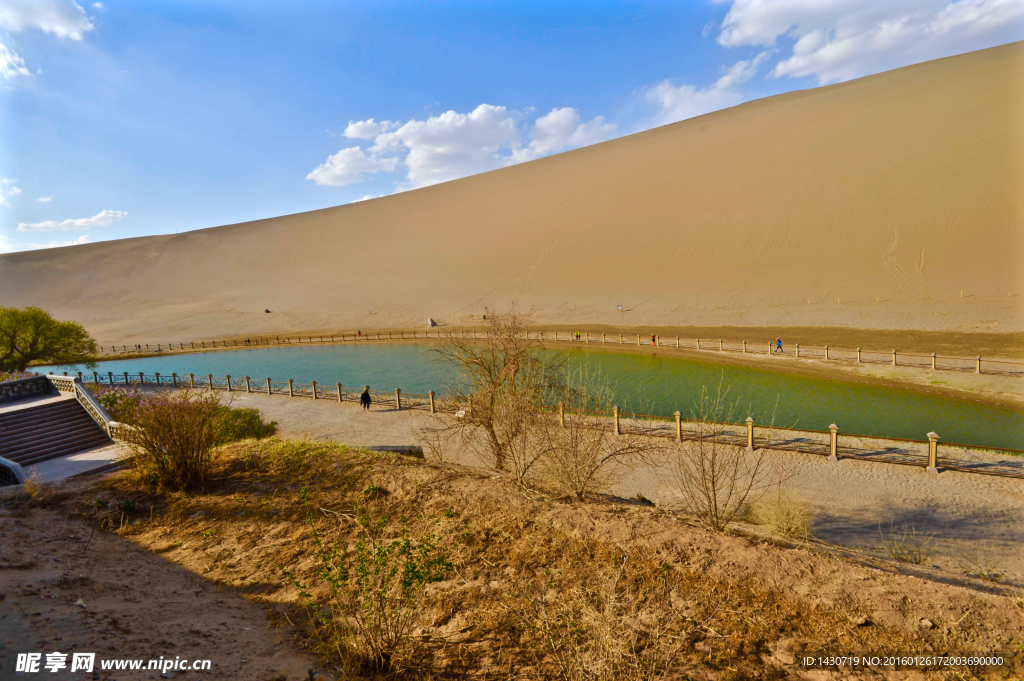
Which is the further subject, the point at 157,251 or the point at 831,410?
the point at 157,251

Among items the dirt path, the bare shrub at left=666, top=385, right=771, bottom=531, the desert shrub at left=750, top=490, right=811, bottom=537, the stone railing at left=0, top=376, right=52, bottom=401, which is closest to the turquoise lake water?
the bare shrub at left=666, top=385, right=771, bottom=531

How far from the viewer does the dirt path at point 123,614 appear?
3.61 m

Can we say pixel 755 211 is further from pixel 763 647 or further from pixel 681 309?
pixel 763 647

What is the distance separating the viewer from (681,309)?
1441 inches

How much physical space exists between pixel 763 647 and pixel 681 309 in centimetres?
3471

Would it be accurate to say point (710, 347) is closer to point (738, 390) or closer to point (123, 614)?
point (738, 390)

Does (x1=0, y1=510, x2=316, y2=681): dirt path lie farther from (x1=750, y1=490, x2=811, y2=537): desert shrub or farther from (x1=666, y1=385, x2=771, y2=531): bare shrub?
(x1=750, y1=490, x2=811, y2=537): desert shrub

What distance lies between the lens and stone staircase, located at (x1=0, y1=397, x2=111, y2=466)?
12.8m

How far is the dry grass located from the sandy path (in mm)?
4015

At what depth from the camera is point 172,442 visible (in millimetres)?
7906

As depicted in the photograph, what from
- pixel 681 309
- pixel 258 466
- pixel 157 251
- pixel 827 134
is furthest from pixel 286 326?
pixel 827 134

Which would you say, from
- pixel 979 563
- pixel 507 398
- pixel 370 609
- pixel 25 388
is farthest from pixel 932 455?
pixel 25 388

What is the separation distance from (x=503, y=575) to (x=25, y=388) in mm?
20612

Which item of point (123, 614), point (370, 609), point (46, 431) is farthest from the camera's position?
point (46, 431)
